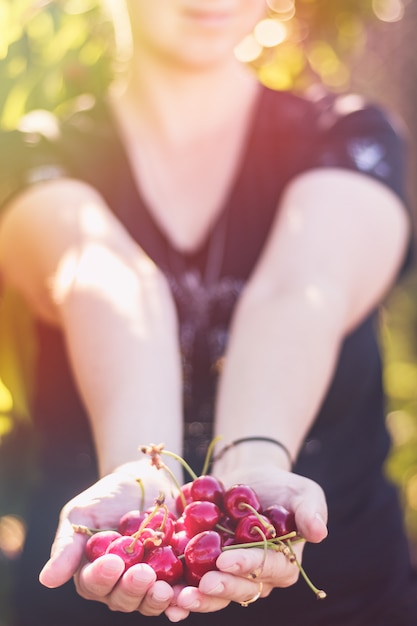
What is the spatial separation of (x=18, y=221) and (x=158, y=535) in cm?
63

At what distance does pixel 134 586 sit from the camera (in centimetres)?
65

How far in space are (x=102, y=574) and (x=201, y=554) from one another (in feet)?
0.30

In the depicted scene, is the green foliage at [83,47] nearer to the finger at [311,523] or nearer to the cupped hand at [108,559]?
the cupped hand at [108,559]

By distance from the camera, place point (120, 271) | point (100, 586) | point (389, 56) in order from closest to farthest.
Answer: point (100, 586) → point (120, 271) → point (389, 56)

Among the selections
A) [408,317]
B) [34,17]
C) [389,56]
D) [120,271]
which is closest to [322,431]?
[120,271]

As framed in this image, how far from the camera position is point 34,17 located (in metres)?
1.50

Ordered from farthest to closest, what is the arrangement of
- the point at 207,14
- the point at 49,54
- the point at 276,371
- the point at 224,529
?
the point at 49,54 → the point at 207,14 → the point at 276,371 → the point at 224,529

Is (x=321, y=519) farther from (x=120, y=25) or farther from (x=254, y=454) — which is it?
(x=120, y=25)

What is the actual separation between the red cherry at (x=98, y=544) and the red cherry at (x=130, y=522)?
0.03 m

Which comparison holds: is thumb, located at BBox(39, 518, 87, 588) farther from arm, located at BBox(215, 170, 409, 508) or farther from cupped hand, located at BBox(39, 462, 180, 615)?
arm, located at BBox(215, 170, 409, 508)

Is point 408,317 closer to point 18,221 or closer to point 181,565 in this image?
point 18,221

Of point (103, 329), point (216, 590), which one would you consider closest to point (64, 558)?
point (216, 590)

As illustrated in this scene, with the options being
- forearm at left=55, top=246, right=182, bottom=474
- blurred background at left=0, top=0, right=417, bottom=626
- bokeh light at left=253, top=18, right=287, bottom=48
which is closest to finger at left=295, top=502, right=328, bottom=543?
forearm at left=55, top=246, right=182, bottom=474

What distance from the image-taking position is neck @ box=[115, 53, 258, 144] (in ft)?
4.46
